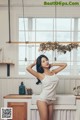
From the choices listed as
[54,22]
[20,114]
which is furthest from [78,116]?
[54,22]

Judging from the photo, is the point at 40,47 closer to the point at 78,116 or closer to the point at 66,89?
the point at 66,89

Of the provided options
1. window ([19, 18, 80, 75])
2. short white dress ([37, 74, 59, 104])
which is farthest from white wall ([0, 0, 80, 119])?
short white dress ([37, 74, 59, 104])

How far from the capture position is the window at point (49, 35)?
5.41 m

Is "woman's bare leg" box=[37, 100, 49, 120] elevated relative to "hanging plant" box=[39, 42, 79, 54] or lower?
lower

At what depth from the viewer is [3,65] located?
5.38 meters

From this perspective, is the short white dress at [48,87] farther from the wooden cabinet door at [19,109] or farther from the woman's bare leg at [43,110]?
the wooden cabinet door at [19,109]

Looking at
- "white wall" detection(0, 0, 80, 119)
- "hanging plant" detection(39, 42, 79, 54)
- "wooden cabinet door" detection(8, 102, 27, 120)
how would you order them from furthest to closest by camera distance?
1. "white wall" detection(0, 0, 80, 119)
2. "hanging plant" detection(39, 42, 79, 54)
3. "wooden cabinet door" detection(8, 102, 27, 120)

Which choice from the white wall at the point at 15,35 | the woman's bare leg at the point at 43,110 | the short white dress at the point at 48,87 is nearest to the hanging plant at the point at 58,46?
the white wall at the point at 15,35

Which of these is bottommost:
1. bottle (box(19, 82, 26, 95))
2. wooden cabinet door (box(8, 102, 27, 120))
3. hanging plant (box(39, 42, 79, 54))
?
wooden cabinet door (box(8, 102, 27, 120))

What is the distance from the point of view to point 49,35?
17.9 feet

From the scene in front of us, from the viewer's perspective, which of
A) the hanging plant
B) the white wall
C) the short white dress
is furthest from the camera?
the white wall

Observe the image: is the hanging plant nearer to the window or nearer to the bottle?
the window

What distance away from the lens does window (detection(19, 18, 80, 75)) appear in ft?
17.8

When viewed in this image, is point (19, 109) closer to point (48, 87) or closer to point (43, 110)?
point (43, 110)
